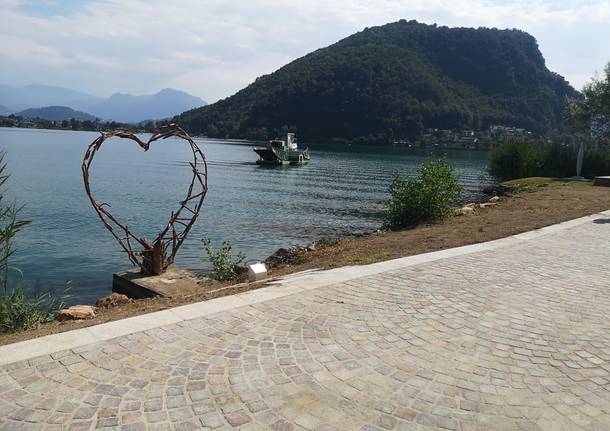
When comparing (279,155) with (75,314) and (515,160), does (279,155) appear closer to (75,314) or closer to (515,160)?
(515,160)

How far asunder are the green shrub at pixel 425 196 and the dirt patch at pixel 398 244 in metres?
0.61

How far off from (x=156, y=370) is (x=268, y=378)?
902 millimetres

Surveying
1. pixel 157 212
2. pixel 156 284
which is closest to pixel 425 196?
pixel 156 284

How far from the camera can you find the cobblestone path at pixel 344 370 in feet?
11.2

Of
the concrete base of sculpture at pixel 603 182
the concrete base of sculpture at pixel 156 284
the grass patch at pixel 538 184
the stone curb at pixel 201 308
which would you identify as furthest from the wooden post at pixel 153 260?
the concrete base of sculpture at pixel 603 182

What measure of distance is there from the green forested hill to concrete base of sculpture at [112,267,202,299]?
10083cm

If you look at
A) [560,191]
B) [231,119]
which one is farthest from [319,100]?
[560,191]

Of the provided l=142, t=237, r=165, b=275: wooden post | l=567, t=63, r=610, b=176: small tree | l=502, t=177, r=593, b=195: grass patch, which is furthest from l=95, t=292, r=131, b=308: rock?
l=567, t=63, r=610, b=176: small tree

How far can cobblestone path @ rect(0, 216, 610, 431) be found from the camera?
3.40 metres

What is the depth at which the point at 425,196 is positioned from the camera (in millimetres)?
14656

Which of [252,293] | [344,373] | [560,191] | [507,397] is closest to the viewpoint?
[507,397]

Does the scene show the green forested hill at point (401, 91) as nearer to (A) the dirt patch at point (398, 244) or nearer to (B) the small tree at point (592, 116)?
(B) the small tree at point (592, 116)

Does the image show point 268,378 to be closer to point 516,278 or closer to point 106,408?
point 106,408

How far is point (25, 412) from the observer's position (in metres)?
3.33
